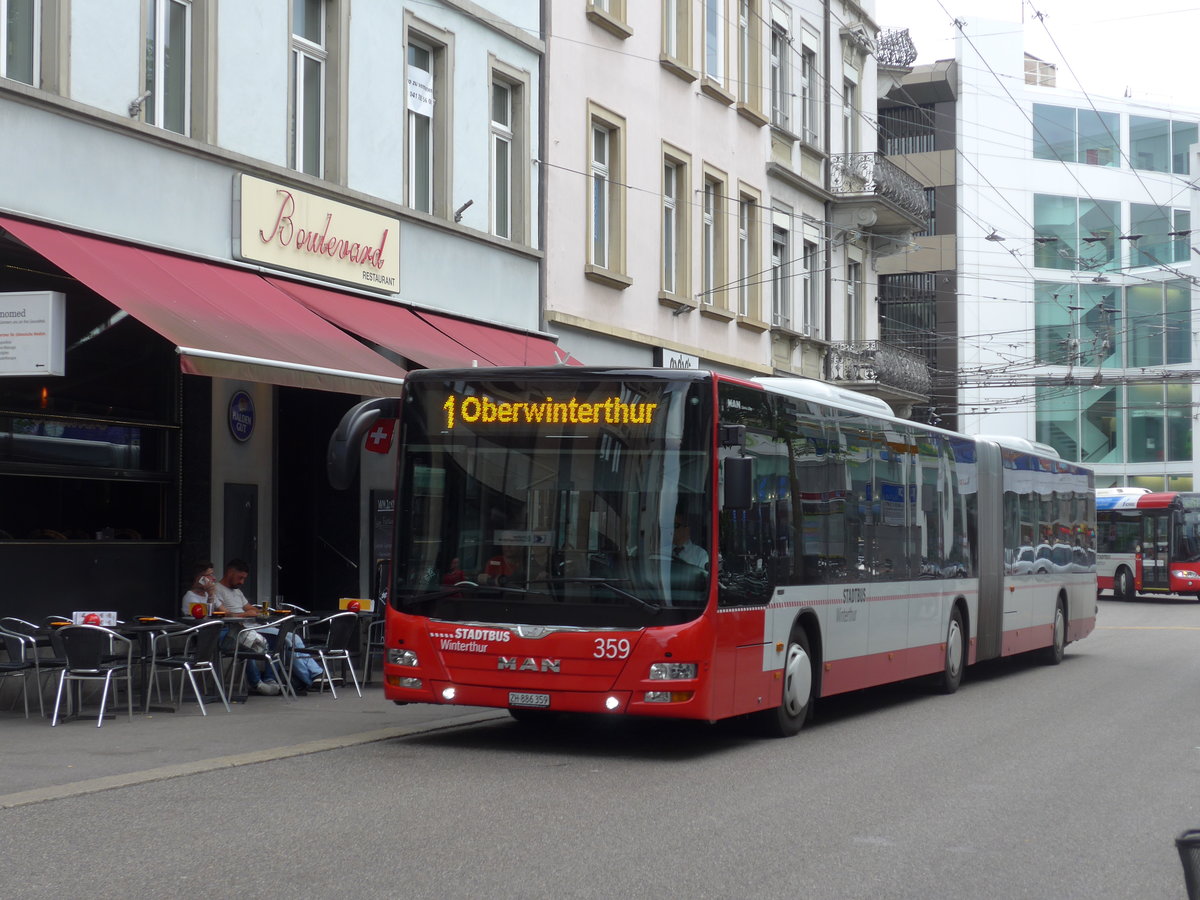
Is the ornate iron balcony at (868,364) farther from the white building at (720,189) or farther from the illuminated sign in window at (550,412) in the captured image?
the illuminated sign in window at (550,412)

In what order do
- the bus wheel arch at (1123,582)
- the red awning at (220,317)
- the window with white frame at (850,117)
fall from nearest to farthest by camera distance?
the red awning at (220,317) < the window with white frame at (850,117) < the bus wheel arch at (1123,582)

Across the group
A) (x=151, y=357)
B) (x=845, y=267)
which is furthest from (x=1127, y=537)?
(x=151, y=357)

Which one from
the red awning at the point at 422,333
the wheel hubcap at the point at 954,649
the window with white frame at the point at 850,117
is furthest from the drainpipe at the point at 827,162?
the wheel hubcap at the point at 954,649

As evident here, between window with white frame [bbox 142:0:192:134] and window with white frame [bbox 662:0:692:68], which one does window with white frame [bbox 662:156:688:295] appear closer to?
window with white frame [bbox 662:0:692:68]

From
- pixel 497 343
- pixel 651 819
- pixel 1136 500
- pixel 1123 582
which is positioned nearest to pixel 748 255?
pixel 497 343

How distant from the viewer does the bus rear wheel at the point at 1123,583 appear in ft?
145

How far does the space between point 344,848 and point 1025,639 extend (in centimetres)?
1434

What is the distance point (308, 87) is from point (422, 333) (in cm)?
294

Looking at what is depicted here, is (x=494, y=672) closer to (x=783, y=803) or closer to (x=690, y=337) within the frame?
(x=783, y=803)

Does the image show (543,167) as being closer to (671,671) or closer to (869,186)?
(671,671)

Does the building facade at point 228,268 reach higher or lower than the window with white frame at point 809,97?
lower

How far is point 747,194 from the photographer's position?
97.1 ft

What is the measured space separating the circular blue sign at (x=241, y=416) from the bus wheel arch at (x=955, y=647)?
7.73 metres

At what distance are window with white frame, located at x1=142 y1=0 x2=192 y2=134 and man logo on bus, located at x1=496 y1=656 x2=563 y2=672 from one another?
7.10 meters
